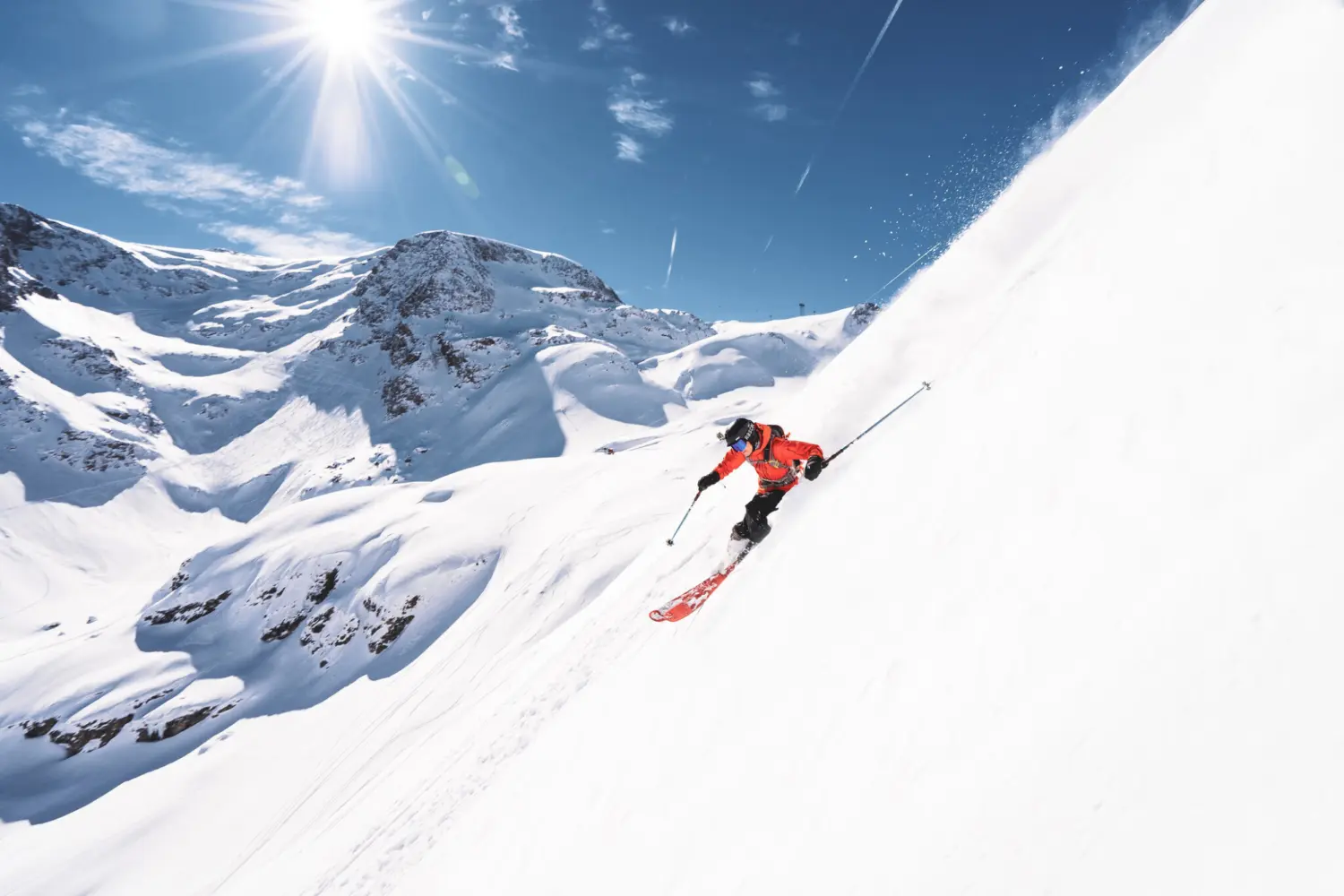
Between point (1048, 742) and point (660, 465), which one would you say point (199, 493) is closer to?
point (660, 465)

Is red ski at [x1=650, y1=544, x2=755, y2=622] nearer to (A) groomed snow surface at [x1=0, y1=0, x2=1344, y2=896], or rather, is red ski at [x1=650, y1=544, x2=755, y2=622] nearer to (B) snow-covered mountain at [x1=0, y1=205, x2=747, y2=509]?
(A) groomed snow surface at [x1=0, y1=0, x2=1344, y2=896]

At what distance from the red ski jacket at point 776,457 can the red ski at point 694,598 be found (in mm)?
1016

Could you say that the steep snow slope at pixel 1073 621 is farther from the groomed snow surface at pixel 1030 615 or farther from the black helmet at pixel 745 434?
the black helmet at pixel 745 434

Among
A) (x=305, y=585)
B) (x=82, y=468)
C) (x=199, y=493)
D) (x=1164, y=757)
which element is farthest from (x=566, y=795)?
(x=82, y=468)

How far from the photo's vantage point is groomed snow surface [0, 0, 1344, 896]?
1923 millimetres

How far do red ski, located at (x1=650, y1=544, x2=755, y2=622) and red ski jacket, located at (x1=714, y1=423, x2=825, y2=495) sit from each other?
1.02 meters

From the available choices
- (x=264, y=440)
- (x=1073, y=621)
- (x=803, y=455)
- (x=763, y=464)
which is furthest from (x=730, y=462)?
(x=264, y=440)

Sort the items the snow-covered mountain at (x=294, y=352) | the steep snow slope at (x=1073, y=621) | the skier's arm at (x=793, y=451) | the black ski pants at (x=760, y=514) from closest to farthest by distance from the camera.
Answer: the steep snow slope at (x=1073, y=621)
the skier's arm at (x=793, y=451)
the black ski pants at (x=760, y=514)
the snow-covered mountain at (x=294, y=352)

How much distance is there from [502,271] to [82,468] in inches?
2731

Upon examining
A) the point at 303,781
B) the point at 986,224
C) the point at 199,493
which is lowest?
the point at 986,224

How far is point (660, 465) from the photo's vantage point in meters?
23.2

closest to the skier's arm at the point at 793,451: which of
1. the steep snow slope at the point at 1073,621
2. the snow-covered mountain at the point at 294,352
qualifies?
the steep snow slope at the point at 1073,621

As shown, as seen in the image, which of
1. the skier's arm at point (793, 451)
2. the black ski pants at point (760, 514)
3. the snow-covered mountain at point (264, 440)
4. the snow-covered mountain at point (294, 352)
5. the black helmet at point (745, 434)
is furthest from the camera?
the snow-covered mountain at point (294, 352)

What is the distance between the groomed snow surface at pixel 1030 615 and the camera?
1923mm
